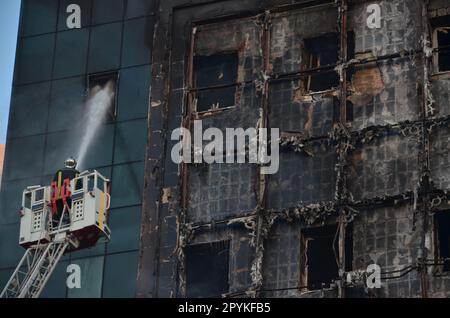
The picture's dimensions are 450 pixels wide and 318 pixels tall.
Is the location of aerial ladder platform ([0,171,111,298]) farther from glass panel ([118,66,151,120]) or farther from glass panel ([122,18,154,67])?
glass panel ([122,18,154,67])

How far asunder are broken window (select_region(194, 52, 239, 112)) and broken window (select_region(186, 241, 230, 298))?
194 inches

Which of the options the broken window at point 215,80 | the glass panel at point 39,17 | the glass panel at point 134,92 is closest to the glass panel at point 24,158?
the glass panel at point 134,92

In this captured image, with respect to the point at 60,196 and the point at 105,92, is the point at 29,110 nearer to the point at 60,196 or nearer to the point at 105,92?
the point at 105,92

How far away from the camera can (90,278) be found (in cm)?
5853

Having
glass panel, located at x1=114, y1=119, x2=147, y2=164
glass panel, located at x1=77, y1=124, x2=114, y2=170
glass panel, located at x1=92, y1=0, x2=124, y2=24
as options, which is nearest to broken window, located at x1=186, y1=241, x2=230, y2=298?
glass panel, located at x1=114, y1=119, x2=147, y2=164

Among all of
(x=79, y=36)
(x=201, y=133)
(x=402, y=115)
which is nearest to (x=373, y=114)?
(x=402, y=115)

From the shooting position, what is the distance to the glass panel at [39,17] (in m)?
63.7

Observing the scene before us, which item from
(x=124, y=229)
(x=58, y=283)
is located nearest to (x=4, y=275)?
(x=58, y=283)

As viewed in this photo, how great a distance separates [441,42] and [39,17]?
15.4m

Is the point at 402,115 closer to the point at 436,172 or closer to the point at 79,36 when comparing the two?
the point at 436,172

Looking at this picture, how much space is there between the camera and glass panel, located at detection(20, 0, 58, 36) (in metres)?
63.7
